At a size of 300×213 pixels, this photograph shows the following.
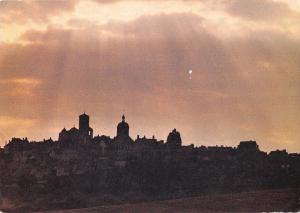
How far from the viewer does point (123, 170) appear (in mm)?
53969

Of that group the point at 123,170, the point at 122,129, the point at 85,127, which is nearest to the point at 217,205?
the point at 123,170

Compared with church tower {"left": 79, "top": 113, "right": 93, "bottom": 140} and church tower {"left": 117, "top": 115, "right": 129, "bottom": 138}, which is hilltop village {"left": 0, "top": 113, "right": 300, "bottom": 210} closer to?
church tower {"left": 79, "top": 113, "right": 93, "bottom": 140}

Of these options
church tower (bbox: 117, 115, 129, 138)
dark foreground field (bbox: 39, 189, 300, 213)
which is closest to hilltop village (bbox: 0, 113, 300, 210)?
church tower (bbox: 117, 115, 129, 138)

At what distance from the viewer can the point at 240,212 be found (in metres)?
33.4

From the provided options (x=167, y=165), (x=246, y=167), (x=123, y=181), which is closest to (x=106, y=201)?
(x=123, y=181)

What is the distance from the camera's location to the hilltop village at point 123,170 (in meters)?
46.4

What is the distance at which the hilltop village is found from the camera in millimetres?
46406

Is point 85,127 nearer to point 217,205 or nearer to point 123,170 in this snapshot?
point 123,170

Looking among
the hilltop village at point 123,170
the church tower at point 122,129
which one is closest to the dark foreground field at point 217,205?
the hilltop village at point 123,170

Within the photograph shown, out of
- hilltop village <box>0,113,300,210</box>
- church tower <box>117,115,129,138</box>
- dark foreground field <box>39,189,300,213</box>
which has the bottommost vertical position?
dark foreground field <box>39,189,300,213</box>

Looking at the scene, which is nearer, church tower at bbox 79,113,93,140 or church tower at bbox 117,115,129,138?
church tower at bbox 79,113,93,140

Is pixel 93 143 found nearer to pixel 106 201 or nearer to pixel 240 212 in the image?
pixel 106 201

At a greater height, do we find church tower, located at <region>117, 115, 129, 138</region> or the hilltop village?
church tower, located at <region>117, 115, 129, 138</region>

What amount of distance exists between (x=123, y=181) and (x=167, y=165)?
30.6 ft
